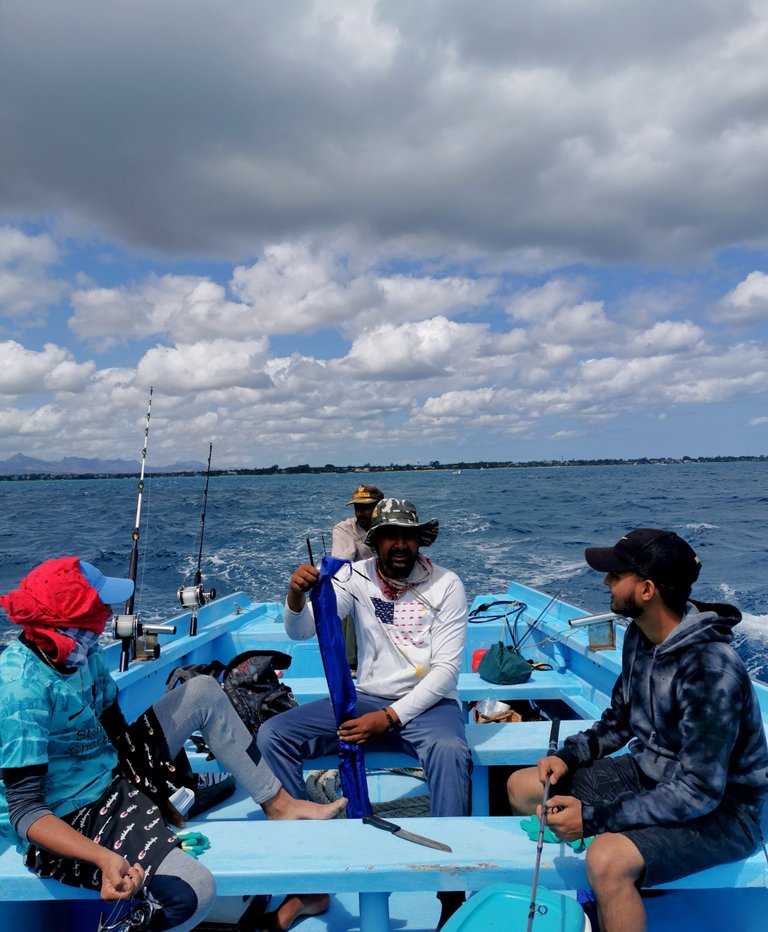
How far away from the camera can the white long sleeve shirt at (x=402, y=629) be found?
120 inches

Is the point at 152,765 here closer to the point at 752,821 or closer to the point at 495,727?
the point at 495,727

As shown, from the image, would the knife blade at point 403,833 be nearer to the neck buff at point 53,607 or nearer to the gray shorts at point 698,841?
the gray shorts at point 698,841

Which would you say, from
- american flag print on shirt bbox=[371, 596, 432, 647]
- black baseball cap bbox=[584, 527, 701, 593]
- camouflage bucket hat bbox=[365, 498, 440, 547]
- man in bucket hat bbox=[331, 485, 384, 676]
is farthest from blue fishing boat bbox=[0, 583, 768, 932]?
man in bucket hat bbox=[331, 485, 384, 676]

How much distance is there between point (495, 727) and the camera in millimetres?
3232

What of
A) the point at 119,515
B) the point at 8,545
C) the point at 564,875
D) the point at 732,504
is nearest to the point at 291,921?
the point at 564,875

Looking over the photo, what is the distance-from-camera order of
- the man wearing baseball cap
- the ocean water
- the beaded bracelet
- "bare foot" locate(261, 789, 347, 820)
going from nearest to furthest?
the man wearing baseball cap < "bare foot" locate(261, 789, 347, 820) < the beaded bracelet < the ocean water

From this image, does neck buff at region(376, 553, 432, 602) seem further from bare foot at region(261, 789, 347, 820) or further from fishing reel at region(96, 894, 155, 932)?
fishing reel at region(96, 894, 155, 932)

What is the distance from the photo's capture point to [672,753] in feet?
7.12

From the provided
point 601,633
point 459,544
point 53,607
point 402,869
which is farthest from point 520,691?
point 459,544

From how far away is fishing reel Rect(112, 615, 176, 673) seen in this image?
3945mm

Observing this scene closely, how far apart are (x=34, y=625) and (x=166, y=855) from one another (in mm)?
787

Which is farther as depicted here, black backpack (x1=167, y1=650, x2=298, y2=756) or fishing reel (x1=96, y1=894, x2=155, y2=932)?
black backpack (x1=167, y1=650, x2=298, y2=756)

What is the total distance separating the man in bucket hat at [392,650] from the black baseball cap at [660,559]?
103 centimetres

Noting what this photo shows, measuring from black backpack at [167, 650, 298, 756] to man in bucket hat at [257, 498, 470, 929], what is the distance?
1.80 ft
